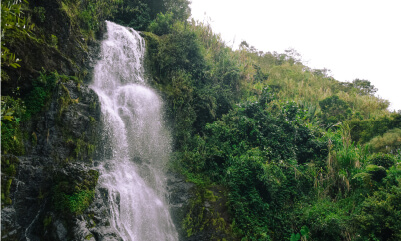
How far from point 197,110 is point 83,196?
7057 mm

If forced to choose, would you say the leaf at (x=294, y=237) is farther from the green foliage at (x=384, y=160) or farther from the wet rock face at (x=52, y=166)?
the wet rock face at (x=52, y=166)

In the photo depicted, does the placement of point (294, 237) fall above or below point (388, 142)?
below

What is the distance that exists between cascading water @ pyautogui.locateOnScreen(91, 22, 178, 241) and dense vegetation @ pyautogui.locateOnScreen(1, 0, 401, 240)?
2.34ft

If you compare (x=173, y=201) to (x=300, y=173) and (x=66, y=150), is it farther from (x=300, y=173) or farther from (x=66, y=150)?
(x=300, y=173)

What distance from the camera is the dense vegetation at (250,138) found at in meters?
6.60

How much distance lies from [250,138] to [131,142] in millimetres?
4861

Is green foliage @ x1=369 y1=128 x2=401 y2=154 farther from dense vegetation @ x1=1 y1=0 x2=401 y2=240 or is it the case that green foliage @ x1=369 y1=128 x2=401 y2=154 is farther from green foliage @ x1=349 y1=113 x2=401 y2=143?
green foliage @ x1=349 y1=113 x2=401 y2=143

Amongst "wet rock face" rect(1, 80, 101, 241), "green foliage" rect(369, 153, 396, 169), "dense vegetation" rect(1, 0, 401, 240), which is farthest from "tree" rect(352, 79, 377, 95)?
"wet rock face" rect(1, 80, 101, 241)

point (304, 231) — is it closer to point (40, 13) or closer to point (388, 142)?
point (388, 142)

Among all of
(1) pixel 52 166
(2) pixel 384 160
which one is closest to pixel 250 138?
(2) pixel 384 160

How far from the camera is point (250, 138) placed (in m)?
11.0

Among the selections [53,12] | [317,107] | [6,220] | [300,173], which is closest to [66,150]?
[6,220]

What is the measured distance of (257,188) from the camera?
9.22 m

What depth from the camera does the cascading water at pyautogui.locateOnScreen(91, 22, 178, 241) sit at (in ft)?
24.3
